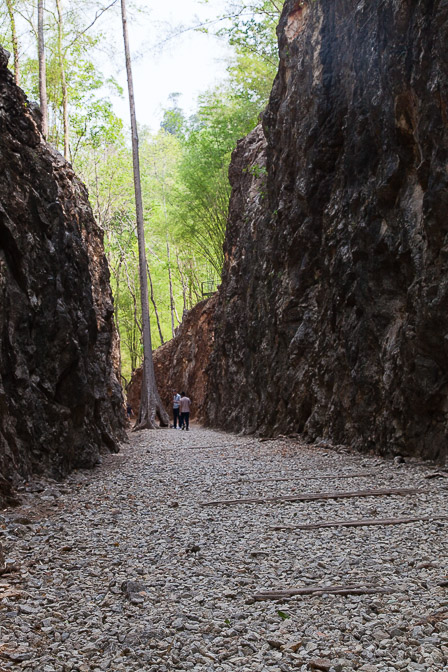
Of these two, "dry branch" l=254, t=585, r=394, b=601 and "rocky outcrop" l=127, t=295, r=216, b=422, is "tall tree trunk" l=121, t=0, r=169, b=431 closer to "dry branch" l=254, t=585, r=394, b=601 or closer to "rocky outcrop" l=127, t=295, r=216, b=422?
"rocky outcrop" l=127, t=295, r=216, b=422

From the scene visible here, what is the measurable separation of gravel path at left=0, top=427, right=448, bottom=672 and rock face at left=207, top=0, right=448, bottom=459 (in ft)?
6.30

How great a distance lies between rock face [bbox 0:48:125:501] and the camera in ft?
19.8

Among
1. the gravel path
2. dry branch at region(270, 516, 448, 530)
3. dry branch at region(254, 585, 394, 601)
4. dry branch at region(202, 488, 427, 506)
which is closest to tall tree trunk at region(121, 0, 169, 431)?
the gravel path

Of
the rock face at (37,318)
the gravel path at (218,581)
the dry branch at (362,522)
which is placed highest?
the rock face at (37,318)

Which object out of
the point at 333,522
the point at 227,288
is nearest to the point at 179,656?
the point at 333,522

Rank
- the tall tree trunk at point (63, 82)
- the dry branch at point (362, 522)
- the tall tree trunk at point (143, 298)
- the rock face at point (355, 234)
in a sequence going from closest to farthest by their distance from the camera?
the dry branch at point (362, 522) < the rock face at point (355, 234) < the tall tree trunk at point (63, 82) < the tall tree trunk at point (143, 298)

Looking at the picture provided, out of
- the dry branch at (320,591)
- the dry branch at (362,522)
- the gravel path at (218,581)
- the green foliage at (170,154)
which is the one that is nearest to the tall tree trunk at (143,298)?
the green foliage at (170,154)

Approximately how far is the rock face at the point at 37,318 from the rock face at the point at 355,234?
4.36 metres

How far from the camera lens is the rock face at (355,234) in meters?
6.78

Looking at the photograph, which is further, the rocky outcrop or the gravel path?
the rocky outcrop

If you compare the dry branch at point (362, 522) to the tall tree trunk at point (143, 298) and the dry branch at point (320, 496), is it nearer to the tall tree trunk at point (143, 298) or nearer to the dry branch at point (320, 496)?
the dry branch at point (320, 496)

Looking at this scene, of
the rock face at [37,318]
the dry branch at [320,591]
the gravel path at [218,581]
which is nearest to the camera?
the gravel path at [218,581]

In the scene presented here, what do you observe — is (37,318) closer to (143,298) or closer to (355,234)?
(355,234)

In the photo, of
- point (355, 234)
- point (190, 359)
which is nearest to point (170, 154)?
point (190, 359)
